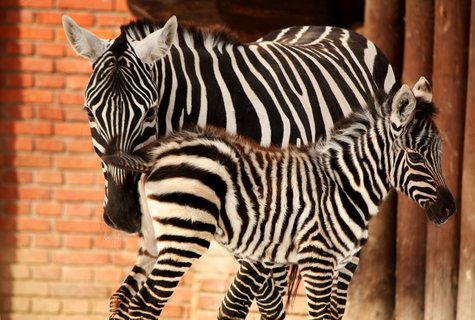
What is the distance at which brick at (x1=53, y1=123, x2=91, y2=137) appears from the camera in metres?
7.36

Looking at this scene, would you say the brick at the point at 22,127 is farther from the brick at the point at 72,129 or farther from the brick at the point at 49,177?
the brick at the point at 49,177

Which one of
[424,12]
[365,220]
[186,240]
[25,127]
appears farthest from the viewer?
[25,127]

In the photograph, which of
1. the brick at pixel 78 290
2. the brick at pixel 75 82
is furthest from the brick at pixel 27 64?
the brick at pixel 78 290

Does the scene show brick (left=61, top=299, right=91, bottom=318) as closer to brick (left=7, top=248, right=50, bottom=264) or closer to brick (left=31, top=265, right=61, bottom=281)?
brick (left=31, top=265, right=61, bottom=281)

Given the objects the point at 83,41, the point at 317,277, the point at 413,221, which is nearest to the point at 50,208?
the point at 413,221

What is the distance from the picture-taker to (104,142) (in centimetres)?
391

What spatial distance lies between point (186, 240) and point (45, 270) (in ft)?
13.2

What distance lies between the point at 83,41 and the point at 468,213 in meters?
2.82

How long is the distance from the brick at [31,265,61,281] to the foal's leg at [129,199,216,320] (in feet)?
12.8

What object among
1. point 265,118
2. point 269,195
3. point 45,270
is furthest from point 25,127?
point 269,195

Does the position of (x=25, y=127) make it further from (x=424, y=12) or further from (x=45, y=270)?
(x=424, y=12)

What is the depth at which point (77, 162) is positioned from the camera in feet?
24.2

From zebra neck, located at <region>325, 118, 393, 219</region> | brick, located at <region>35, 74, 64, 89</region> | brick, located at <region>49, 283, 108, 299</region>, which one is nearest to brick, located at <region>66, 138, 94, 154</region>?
brick, located at <region>35, 74, 64, 89</region>

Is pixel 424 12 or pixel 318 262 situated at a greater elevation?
pixel 424 12
